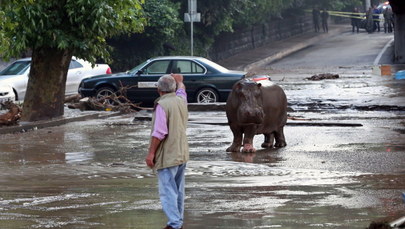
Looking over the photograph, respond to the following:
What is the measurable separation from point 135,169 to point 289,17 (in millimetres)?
51215

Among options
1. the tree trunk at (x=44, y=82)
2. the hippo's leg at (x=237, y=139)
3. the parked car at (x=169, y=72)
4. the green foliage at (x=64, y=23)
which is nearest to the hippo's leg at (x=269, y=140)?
the hippo's leg at (x=237, y=139)

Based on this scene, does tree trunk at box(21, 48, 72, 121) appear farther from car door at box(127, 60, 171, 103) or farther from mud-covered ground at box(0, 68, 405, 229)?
car door at box(127, 60, 171, 103)

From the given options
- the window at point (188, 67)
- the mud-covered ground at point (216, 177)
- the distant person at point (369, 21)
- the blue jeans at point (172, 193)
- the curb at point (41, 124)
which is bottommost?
the mud-covered ground at point (216, 177)

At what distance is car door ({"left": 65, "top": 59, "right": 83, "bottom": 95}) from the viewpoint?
96.0 feet

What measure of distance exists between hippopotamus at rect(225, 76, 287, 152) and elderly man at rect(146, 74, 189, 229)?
20.3ft

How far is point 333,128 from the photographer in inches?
757

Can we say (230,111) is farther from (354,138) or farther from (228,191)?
(228,191)

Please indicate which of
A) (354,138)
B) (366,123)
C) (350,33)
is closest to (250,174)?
(354,138)

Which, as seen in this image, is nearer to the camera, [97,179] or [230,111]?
[97,179]

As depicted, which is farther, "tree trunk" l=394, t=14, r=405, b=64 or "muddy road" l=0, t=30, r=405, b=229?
"tree trunk" l=394, t=14, r=405, b=64

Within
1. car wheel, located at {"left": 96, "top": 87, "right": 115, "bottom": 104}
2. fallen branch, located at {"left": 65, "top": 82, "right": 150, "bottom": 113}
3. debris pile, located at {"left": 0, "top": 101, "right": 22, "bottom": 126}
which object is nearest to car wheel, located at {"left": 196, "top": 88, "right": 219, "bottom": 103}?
fallen branch, located at {"left": 65, "top": 82, "right": 150, "bottom": 113}

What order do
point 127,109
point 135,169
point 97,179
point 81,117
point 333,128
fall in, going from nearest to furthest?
point 97,179 < point 135,169 < point 333,128 < point 81,117 < point 127,109

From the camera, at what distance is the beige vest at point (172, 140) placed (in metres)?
8.95

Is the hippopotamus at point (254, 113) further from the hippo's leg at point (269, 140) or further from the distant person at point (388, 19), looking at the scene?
the distant person at point (388, 19)
